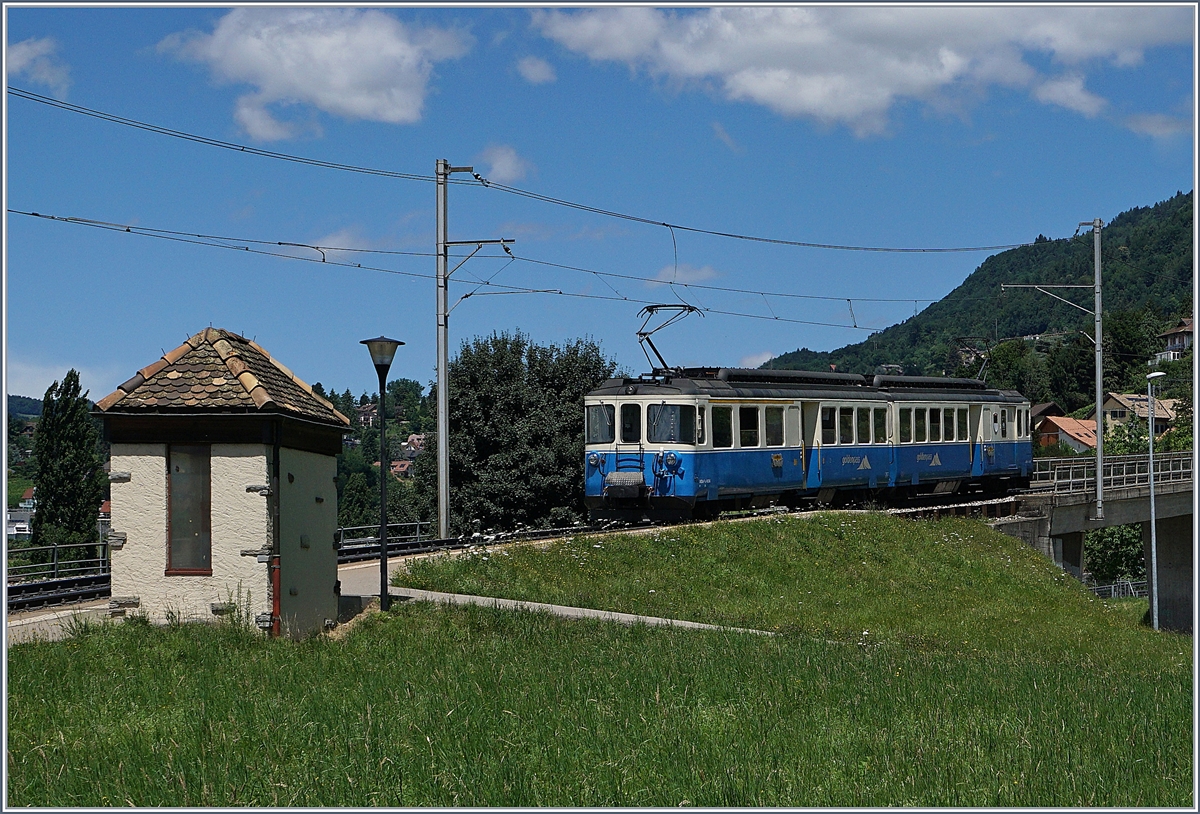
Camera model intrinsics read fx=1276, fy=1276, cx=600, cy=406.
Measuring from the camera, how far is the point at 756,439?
28.8 m

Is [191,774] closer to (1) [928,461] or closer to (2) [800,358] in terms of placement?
(1) [928,461]

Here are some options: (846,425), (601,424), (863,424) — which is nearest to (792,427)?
(846,425)

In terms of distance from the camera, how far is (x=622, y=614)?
18.1 m

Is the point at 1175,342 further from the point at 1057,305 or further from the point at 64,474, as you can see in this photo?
the point at 64,474

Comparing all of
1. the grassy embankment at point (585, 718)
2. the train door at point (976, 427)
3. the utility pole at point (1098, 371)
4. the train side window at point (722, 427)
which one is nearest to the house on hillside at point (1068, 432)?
the utility pole at point (1098, 371)

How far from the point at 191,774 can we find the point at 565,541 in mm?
15805

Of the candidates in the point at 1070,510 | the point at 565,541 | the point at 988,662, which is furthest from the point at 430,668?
the point at 1070,510

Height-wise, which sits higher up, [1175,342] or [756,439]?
[1175,342]

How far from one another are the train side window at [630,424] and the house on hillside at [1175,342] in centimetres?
11719

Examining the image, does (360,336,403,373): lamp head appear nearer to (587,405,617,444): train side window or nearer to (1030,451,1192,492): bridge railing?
(587,405,617,444): train side window

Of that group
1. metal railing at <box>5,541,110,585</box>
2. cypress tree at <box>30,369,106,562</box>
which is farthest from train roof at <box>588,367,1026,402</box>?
cypress tree at <box>30,369,106,562</box>

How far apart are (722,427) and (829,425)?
453cm

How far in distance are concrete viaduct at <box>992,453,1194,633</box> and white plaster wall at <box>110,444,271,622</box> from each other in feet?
83.6

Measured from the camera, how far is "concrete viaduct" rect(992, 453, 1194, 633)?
3844 cm
